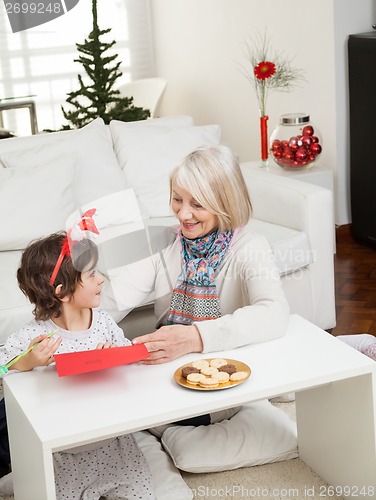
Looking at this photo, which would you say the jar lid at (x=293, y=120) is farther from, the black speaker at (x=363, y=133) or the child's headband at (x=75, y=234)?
the child's headband at (x=75, y=234)

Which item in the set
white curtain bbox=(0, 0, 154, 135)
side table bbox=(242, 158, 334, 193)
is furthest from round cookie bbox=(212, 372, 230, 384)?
white curtain bbox=(0, 0, 154, 135)

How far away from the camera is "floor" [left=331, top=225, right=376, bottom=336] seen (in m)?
3.34

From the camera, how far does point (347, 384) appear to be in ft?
6.52

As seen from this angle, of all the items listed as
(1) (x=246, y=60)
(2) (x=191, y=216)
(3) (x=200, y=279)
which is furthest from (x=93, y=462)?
(1) (x=246, y=60)

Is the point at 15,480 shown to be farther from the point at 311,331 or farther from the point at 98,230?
the point at 311,331

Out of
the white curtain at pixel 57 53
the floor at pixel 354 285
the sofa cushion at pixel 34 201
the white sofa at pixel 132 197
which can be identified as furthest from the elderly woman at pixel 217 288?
the white curtain at pixel 57 53

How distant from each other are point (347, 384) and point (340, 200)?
259 centimetres

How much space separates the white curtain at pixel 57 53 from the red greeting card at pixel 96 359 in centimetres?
474

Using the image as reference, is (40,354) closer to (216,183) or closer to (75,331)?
(75,331)

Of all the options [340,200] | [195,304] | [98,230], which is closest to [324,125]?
[340,200]

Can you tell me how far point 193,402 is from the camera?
1.72 meters

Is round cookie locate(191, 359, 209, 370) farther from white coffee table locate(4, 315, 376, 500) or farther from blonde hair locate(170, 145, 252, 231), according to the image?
blonde hair locate(170, 145, 252, 231)

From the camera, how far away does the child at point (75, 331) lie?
1997mm

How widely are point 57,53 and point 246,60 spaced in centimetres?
181
